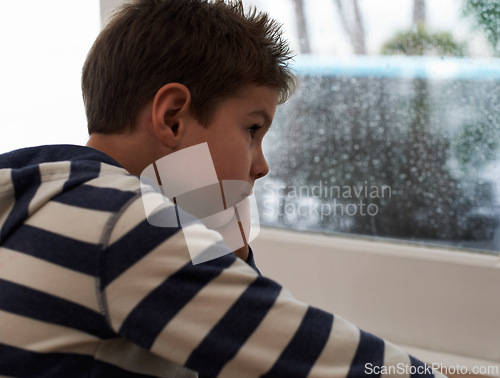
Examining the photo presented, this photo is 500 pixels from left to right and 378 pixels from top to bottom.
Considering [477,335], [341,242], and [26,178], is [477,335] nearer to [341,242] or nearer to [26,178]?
[341,242]

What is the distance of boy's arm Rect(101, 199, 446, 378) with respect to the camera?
406mm

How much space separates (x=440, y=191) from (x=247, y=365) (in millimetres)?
631

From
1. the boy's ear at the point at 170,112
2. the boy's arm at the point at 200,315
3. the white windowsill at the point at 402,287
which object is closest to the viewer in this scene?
the boy's arm at the point at 200,315

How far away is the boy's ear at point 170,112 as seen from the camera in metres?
0.54

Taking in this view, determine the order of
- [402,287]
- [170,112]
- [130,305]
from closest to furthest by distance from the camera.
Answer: [130,305] → [170,112] → [402,287]

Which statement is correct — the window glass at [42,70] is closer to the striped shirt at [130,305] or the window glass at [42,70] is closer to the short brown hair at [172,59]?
the short brown hair at [172,59]

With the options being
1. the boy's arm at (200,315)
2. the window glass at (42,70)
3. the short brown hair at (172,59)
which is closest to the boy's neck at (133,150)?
the short brown hair at (172,59)

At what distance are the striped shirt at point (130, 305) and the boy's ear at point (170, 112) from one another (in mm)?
102

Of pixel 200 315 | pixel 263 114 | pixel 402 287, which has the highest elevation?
pixel 263 114

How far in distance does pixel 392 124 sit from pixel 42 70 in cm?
61

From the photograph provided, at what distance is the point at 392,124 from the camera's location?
3.14 feet

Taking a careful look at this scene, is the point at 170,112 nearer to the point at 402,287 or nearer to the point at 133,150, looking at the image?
the point at 133,150

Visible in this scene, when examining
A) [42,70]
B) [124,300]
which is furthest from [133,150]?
[42,70]

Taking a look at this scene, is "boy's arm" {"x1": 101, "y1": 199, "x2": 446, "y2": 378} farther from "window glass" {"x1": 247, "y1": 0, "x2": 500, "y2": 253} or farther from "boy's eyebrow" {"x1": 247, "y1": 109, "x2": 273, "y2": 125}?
"window glass" {"x1": 247, "y1": 0, "x2": 500, "y2": 253}
